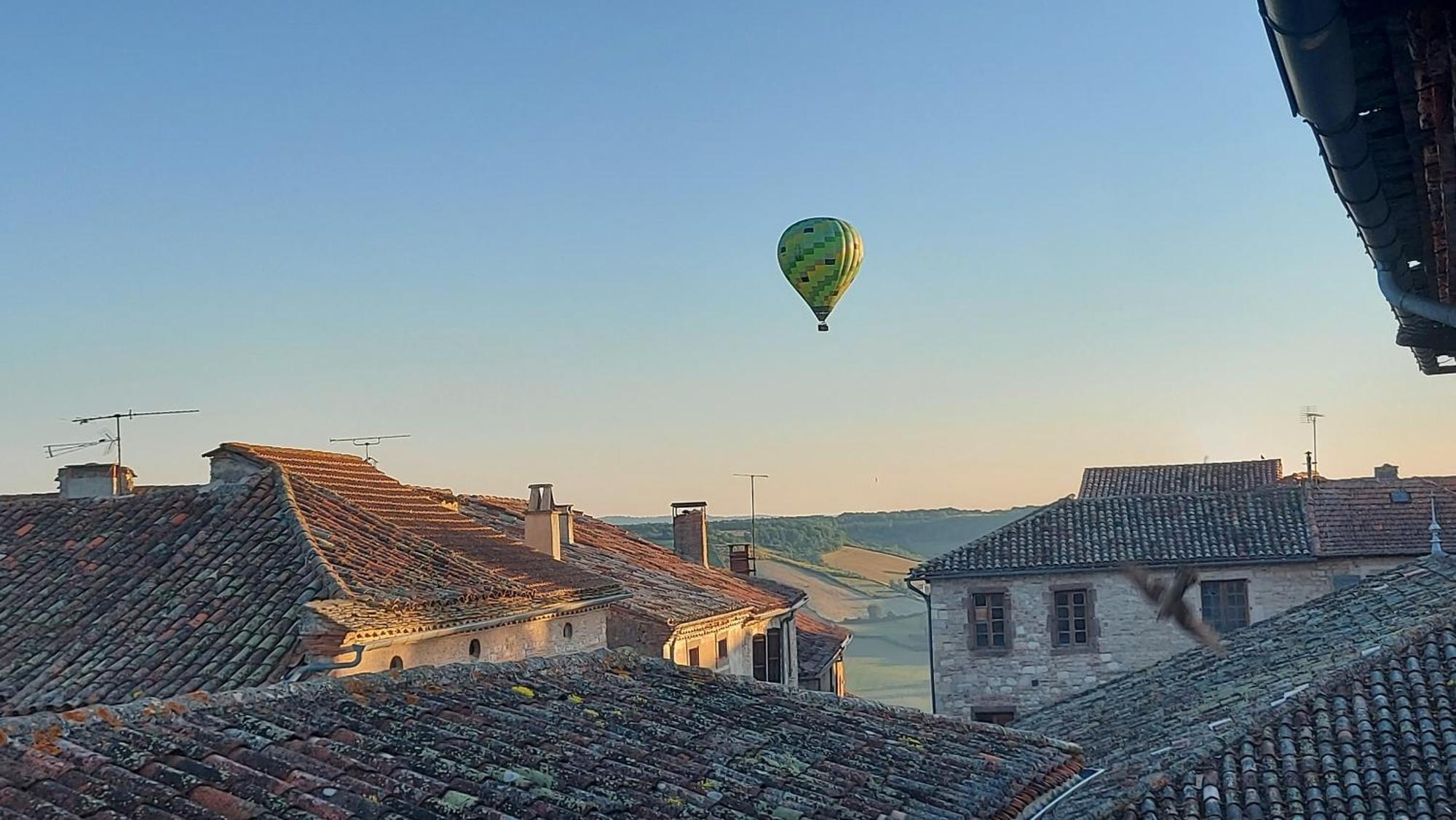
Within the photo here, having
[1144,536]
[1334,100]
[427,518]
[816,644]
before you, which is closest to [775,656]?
[816,644]

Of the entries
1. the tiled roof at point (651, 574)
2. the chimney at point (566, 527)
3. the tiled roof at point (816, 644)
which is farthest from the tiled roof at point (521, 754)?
the tiled roof at point (816, 644)

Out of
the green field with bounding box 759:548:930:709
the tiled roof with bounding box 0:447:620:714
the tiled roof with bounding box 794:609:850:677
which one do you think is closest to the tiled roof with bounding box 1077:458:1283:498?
the tiled roof with bounding box 794:609:850:677

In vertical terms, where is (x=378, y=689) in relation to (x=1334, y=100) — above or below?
below

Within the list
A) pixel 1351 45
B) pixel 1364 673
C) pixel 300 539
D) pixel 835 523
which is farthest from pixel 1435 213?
pixel 835 523

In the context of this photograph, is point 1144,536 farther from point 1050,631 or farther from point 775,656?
point 775,656

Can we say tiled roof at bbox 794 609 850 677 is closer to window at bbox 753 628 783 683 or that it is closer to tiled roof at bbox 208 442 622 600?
window at bbox 753 628 783 683

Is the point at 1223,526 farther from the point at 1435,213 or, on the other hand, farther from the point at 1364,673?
the point at 1435,213
